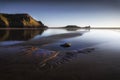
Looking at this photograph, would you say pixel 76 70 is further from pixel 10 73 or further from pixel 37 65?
pixel 10 73

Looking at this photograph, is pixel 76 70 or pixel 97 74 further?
pixel 76 70

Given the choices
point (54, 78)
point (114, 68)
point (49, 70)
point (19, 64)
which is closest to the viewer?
point (54, 78)

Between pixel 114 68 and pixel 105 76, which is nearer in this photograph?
pixel 105 76

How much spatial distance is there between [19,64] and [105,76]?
19.5 feet

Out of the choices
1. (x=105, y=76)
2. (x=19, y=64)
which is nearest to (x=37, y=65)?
(x=19, y=64)

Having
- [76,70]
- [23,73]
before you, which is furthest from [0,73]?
[76,70]

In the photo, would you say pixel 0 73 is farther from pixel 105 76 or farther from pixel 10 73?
pixel 105 76

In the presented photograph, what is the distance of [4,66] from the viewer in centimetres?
1068

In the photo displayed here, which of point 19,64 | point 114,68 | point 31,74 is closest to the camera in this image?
point 31,74

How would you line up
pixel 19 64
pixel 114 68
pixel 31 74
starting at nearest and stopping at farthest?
pixel 31 74, pixel 114 68, pixel 19 64

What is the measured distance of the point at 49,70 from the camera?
9875 millimetres

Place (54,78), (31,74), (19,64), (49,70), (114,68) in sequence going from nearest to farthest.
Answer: (54,78), (31,74), (49,70), (114,68), (19,64)

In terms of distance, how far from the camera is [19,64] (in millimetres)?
11281

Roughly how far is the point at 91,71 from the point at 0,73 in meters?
5.50
